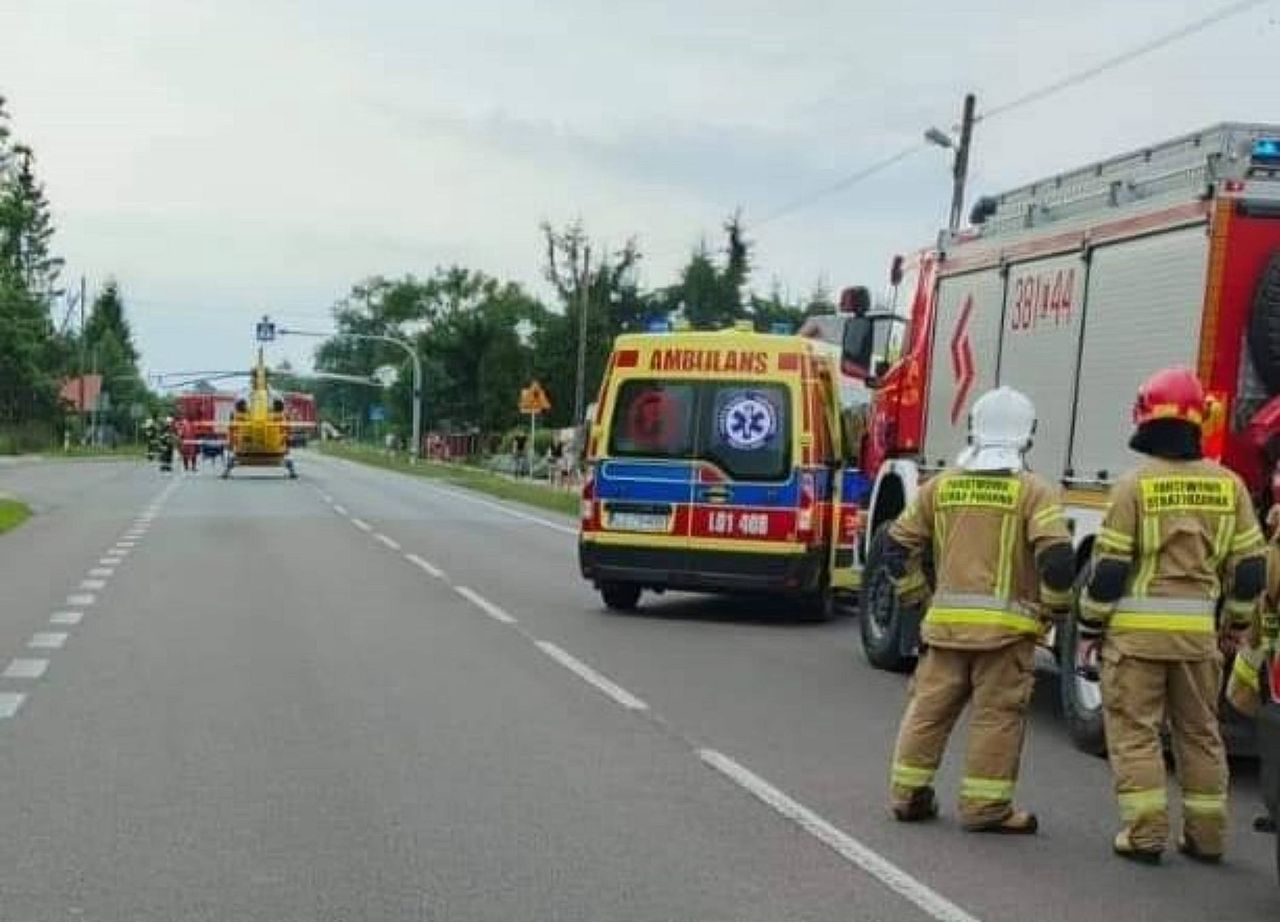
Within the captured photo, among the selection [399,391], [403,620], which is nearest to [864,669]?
[403,620]

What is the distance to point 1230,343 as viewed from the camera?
346 inches

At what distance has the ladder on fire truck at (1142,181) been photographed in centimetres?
898

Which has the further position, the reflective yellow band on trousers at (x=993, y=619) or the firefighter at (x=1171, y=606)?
the reflective yellow band on trousers at (x=993, y=619)

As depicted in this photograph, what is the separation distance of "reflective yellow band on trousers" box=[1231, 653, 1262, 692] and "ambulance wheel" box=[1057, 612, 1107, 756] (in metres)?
2.48

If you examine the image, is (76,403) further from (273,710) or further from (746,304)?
(273,710)

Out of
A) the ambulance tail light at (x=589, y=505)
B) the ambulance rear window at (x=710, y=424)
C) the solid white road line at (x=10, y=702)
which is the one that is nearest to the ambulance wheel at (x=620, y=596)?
the ambulance tail light at (x=589, y=505)

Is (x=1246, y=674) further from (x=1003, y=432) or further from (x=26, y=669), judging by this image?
(x=26, y=669)

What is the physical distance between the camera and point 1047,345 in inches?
418

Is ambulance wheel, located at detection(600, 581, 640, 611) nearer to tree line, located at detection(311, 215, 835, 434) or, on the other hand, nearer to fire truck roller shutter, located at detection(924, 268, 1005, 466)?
fire truck roller shutter, located at detection(924, 268, 1005, 466)

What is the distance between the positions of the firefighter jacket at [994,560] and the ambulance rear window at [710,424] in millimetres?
7830

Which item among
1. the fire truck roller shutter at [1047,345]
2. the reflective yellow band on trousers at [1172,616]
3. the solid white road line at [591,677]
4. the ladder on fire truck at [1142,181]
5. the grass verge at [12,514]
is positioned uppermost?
the ladder on fire truck at [1142,181]

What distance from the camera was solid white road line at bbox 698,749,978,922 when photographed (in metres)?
6.11

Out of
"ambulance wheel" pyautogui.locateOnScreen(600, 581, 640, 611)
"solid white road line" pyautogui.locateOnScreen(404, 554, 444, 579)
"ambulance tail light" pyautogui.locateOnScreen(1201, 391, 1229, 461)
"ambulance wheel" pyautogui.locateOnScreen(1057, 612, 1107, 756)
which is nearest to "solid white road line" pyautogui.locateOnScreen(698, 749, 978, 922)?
"ambulance wheel" pyautogui.locateOnScreen(1057, 612, 1107, 756)

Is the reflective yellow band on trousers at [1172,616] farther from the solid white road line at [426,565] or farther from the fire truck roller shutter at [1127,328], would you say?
the solid white road line at [426,565]
